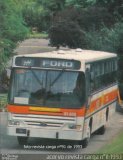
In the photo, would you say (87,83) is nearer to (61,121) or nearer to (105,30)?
(61,121)

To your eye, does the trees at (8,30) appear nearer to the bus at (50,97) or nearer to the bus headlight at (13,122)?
the bus at (50,97)

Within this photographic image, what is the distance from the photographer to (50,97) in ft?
65.7

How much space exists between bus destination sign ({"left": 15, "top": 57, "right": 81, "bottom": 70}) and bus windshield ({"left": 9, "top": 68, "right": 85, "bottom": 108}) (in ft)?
0.48

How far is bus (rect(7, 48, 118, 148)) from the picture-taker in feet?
65.0

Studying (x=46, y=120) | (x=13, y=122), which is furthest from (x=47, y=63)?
(x=13, y=122)

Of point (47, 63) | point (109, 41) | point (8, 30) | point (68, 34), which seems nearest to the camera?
point (47, 63)

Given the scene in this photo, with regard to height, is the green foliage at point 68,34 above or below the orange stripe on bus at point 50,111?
below

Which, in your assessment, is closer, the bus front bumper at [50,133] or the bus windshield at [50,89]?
the bus front bumper at [50,133]

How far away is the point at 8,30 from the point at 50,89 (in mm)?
18270

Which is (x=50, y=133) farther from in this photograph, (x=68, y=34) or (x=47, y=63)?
(x=68, y=34)

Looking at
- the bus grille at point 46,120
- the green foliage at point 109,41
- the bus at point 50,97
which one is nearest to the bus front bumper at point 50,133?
the bus at point 50,97

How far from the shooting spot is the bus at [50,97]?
19.8 m

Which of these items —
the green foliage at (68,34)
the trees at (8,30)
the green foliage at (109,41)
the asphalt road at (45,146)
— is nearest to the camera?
the asphalt road at (45,146)

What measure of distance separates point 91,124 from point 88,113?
96cm
